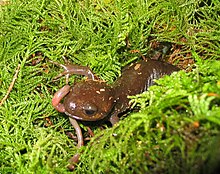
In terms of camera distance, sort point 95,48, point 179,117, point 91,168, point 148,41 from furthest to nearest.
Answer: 1. point 148,41
2. point 95,48
3. point 91,168
4. point 179,117

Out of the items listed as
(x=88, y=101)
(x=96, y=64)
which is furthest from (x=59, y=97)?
(x=96, y=64)

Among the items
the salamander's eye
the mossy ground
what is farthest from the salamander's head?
the mossy ground

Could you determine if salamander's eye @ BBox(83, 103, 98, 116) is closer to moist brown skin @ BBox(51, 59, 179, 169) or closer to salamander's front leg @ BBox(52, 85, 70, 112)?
moist brown skin @ BBox(51, 59, 179, 169)

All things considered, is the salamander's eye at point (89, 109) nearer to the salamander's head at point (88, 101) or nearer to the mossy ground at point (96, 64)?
the salamander's head at point (88, 101)

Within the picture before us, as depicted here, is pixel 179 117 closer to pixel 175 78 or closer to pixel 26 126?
pixel 175 78

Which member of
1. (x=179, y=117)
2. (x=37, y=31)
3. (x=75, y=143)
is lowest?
(x=75, y=143)

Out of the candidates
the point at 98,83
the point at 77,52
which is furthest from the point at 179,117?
the point at 77,52

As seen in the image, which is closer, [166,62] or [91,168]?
[91,168]
